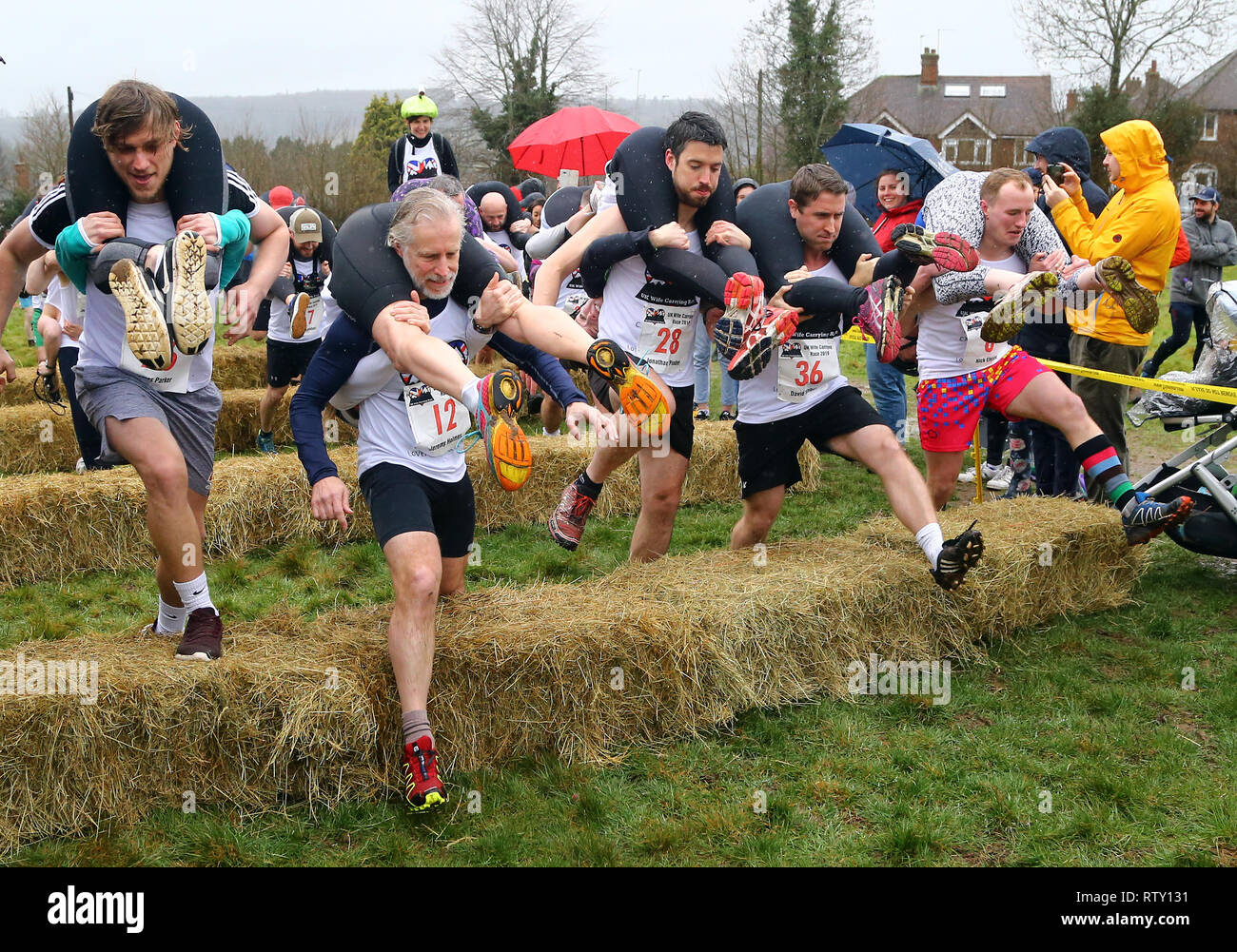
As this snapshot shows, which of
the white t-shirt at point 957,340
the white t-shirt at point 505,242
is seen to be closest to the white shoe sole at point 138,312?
the white t-shirt at point 957,340

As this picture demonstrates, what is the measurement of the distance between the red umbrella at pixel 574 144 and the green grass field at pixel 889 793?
8195 millimetres

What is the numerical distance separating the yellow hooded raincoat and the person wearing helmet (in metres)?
5.88

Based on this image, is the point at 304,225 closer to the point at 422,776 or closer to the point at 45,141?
the point at 422,776

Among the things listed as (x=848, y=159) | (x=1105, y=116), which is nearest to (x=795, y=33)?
(x=1105, y=116)

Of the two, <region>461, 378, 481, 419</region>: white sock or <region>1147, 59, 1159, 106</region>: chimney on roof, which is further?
<region>1147, 59, 1159, 106</region>: chimney on roof

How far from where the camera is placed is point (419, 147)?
10320 millimetres

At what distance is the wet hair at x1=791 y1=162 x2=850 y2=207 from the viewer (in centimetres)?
489

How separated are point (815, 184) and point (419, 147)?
6385 millimetres

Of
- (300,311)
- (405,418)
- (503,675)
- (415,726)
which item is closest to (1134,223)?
(405,418)

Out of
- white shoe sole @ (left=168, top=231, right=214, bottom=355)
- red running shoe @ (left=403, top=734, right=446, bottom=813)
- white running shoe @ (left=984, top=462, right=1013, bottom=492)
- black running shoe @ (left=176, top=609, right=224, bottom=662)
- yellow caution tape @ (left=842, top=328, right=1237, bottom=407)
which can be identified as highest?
white shoe sole @ (left=168, top=231, right=214, bottom=355)

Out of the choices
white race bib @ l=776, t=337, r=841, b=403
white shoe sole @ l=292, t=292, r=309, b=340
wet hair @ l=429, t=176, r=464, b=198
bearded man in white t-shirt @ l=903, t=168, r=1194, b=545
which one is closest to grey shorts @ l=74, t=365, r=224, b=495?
wet hair @ l=429, t=176, r=464, b=198

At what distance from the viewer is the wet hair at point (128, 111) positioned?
3.70m

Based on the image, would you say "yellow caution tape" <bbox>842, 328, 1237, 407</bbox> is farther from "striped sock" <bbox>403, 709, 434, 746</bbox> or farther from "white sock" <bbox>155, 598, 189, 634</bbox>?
"white sock" <bbox>155, 598, 189, 634</bbox>
